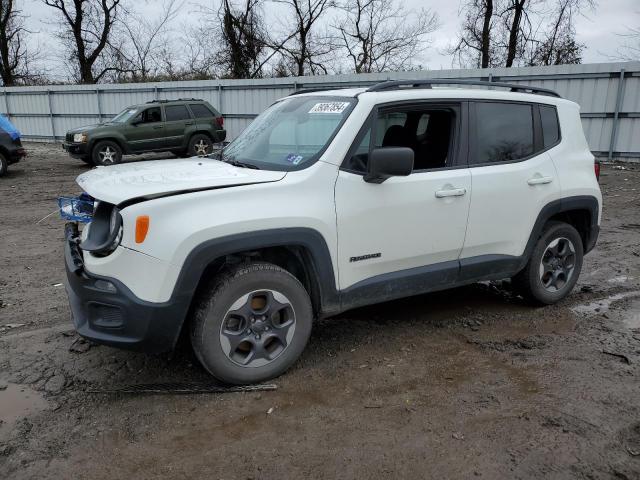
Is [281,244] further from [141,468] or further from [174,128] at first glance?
[174,128]

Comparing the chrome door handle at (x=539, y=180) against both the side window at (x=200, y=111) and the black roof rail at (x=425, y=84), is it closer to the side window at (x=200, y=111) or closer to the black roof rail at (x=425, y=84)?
the black roof rail at (x=425, y=84)

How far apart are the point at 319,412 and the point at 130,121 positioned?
13.7 metres

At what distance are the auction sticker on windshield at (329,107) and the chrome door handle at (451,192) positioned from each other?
89 cm

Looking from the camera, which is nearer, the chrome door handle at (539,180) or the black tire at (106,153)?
the chrome door handle at (539,180)

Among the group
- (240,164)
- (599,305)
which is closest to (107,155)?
(240,164)

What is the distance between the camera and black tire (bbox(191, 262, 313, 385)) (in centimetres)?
311

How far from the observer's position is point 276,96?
1872 cm

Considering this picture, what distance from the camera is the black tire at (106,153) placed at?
14617mm

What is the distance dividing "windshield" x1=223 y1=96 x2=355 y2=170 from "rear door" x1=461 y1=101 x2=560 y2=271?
115 centimetres

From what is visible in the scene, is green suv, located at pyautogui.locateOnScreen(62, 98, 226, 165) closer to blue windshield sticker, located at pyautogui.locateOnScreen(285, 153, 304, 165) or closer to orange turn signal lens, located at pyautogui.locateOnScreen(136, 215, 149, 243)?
blue windshield sticker, located at pyautogui.locateOnScreen(285, 153, 304, 165)

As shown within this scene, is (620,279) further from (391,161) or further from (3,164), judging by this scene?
(3,164)

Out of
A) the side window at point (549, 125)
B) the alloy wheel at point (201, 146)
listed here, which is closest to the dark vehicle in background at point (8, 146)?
the alloy wheel at point (201, 146)

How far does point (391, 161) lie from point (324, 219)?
55 cm

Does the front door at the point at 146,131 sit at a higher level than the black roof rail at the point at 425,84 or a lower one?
lower
